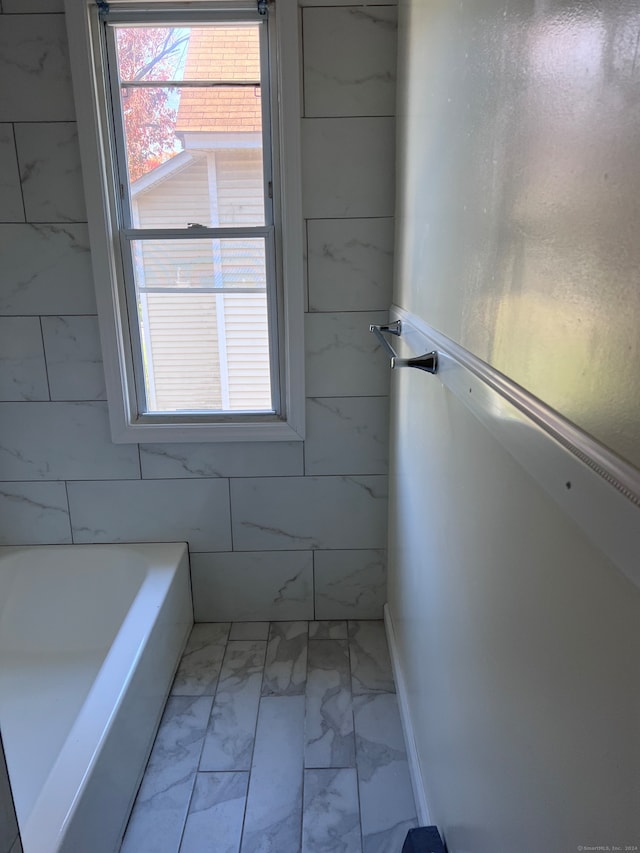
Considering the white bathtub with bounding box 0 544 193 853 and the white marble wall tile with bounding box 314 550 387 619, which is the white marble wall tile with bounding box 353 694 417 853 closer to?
the white marble wall tile with bounding box 314 550 387 619

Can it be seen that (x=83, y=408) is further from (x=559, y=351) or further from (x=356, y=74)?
(x=559, y=351)

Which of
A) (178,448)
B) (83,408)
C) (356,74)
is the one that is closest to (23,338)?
(83,408)

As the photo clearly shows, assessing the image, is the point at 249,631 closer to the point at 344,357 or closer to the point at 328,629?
the point at 328,629

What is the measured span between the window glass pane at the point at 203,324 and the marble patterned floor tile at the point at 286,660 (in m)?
0.82

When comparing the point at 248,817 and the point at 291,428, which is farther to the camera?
the point at 291,428

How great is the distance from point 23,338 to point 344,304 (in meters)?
1.05

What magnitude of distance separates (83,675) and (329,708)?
2.57 ft

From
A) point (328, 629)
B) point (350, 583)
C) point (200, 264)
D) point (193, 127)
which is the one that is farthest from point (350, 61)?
point (328, 629)

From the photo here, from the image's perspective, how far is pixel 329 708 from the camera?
1761 millimetres

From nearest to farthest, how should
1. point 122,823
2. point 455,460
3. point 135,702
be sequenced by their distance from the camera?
point 455,460, point 122,823, point 135,702

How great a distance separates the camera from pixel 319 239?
1810 millimetres

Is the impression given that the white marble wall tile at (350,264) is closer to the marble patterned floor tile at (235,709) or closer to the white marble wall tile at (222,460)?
the white marble wall tile at (222,460)

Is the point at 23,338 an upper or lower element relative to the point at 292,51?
lower

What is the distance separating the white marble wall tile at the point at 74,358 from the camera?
1.87 meters
